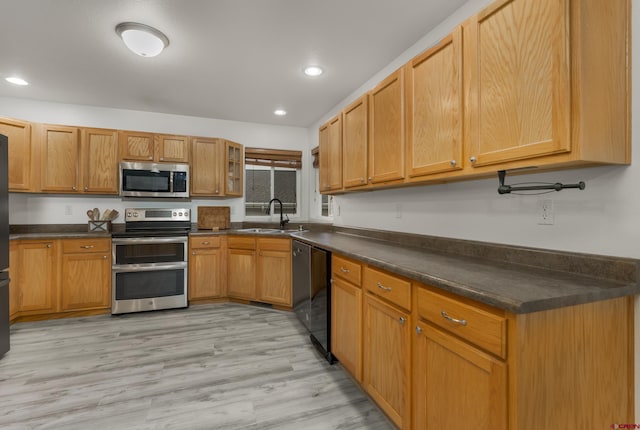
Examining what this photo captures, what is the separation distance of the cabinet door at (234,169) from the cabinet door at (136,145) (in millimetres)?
939

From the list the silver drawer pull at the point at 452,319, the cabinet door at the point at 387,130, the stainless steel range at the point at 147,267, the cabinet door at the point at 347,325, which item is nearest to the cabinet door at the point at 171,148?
the stainless steel range at the point at 147,267

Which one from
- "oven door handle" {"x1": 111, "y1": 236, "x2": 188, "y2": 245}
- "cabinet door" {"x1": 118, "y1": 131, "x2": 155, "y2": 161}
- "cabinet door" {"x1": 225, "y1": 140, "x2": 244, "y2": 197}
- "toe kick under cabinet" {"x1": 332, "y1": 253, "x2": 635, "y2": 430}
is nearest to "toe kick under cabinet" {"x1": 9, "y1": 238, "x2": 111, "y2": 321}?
"oven door handle" {"x1": 111, "y1": 236, "x2": 188, "y2": 245}

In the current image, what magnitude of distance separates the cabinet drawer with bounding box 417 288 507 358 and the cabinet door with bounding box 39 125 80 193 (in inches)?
161

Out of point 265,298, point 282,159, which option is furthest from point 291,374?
point 282,159

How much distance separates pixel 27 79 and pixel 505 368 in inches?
179

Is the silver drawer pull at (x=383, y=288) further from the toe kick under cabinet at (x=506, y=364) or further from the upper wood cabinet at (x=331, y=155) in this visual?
the upper wood cabinet at (x=331, y=155)

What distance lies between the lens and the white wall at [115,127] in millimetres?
3592

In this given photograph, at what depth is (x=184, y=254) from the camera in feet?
12.1

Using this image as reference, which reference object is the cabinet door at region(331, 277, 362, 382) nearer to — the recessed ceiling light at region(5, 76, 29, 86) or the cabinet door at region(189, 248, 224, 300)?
the cabinet door at region(189, 248, 224, 300)

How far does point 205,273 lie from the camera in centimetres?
382

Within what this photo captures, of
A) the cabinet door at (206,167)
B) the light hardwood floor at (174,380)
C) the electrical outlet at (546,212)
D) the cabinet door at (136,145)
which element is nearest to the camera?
the electrical outlet at (546,212)

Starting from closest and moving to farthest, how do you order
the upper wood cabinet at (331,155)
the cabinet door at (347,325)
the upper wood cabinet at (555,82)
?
the upper wood cabinet at (555,82)
the cabinet door at (347,325)
the upper wood cabinet at (331,155)

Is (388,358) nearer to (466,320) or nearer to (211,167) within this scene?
(466,320)

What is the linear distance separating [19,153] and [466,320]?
15.0 feet
